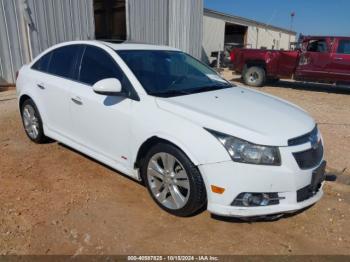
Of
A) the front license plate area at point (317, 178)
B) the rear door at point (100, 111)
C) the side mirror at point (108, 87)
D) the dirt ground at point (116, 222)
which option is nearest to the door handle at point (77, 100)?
the rear door at point (100, 111)

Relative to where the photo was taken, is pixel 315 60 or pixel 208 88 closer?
pixel 208 88

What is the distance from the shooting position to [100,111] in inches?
139

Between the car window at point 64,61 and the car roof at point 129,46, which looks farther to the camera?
the car window at point 64,61

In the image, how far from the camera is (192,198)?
9.45ft

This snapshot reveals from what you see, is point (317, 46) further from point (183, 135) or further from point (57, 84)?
point (183, 135)

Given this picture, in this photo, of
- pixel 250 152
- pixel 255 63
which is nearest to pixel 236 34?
pixel 255 63

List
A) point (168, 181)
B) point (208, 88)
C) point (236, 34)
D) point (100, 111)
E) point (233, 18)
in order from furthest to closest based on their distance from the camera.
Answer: point (236, 34), point (233, 18), point (208, 88), point (100, 111), point (168, 181)

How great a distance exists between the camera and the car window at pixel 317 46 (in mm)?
10875

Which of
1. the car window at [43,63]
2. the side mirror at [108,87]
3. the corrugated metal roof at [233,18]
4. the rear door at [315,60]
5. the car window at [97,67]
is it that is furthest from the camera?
the corrugated metal roof at [233,18]

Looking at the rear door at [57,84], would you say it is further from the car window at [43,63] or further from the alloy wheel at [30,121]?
the alloy wheel at [30,121]

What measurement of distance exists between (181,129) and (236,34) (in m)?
28.3

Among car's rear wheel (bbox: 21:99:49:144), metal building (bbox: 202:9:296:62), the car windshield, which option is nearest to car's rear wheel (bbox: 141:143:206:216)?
the car windshield

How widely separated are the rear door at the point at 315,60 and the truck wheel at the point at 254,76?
132cm

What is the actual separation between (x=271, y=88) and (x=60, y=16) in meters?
7.76
